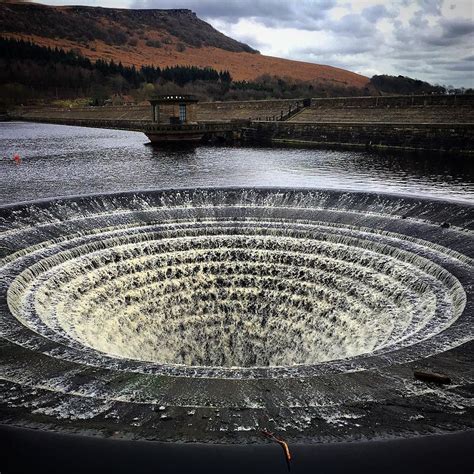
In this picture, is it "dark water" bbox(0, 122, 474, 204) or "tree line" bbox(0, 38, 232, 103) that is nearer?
"dark water" bbox(0, 122, 474, 204)

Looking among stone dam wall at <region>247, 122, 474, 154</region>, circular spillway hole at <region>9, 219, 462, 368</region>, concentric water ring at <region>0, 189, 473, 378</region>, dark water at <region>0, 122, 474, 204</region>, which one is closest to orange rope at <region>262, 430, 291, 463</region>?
concentric water ring at <region>0, 189, 473, 378</region>

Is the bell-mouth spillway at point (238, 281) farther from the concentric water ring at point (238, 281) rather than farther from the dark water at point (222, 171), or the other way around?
the dark water at point (222, 171)

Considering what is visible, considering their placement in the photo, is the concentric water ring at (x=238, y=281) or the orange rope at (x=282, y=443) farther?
the concentric water ring at (x=238, y=281)

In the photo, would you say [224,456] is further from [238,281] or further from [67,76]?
[67,76]

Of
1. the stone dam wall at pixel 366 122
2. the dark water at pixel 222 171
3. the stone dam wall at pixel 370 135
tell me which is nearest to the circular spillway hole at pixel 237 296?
the dark water at pixel 222 171

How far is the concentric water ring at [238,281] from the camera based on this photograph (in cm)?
1293

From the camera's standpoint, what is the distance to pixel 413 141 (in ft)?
157

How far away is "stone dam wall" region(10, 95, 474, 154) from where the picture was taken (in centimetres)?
4650

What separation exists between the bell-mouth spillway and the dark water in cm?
848

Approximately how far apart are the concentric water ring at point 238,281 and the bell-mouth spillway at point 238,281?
44 millimetres

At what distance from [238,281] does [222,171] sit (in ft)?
69.9

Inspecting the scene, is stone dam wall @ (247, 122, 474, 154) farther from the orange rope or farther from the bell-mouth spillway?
the orange rope

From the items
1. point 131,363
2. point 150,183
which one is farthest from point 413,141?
point 131,363

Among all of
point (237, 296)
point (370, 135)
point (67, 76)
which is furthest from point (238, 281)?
point (67, 76)
